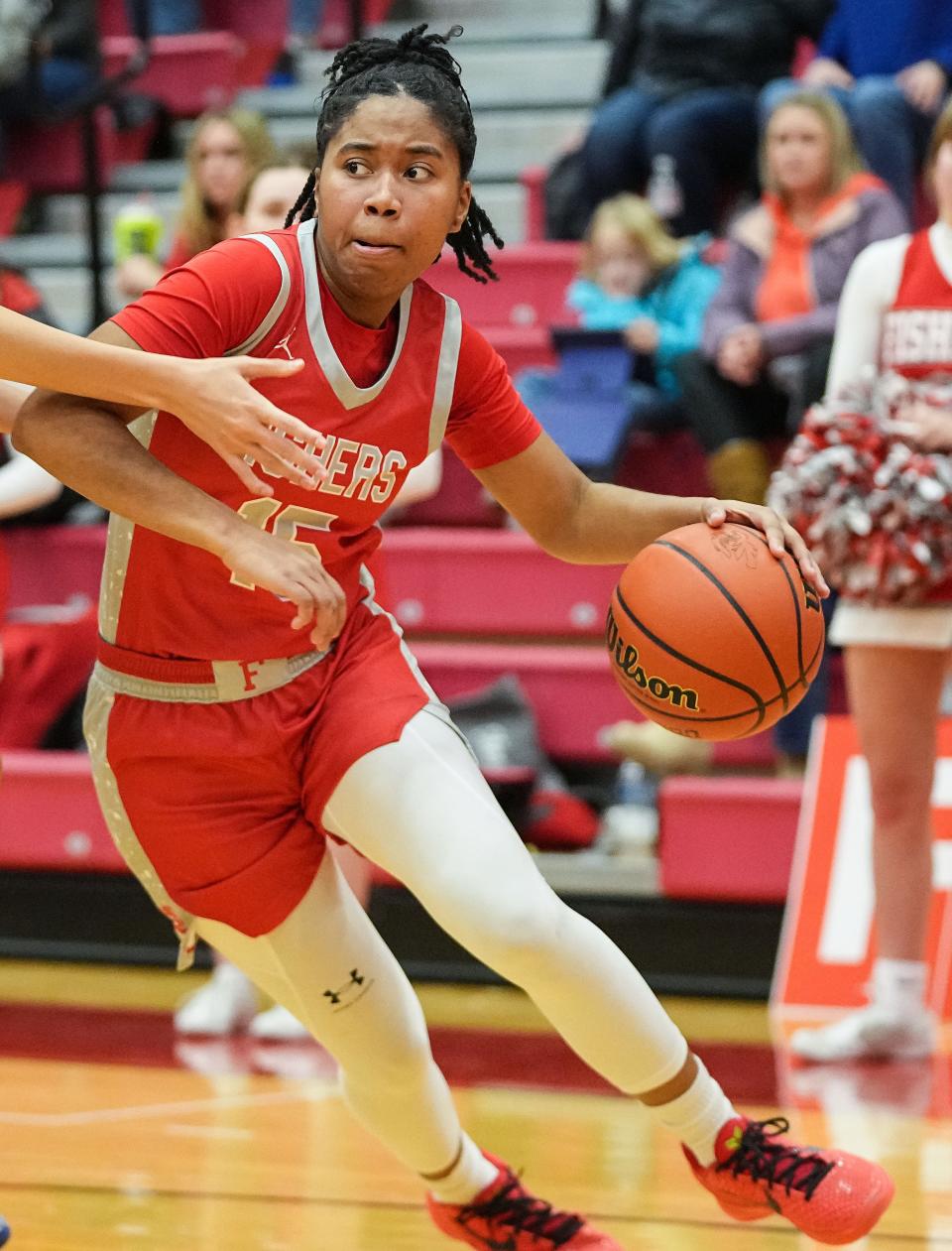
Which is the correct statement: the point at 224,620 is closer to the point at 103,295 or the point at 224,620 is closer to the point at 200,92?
the point at 103,295

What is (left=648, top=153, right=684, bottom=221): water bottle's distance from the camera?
694 cm

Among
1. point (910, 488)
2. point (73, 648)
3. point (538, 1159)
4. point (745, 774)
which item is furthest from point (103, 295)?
point (538, 1159)

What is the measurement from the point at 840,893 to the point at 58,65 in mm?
4662

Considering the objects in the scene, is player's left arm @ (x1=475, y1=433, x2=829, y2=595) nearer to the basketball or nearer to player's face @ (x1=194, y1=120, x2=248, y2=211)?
the basketball

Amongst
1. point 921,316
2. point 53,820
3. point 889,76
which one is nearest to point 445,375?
point 921,316

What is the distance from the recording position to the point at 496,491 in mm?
3170

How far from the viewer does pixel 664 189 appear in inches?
275

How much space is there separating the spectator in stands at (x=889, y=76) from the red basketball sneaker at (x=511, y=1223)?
13.4ft

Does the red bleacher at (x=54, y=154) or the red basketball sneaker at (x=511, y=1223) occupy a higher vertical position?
the red bleacher at (x=54, y=154)

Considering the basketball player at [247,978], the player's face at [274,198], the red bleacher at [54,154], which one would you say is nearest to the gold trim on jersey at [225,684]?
the basketball player at [247,978]

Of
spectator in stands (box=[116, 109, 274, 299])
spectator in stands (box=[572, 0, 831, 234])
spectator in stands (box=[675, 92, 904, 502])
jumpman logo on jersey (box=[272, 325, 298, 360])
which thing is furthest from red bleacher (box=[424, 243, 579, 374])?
jumpman logo on jersey (box=[272, 325, 298, 360])

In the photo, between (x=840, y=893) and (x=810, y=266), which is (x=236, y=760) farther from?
(x=810, y=266)

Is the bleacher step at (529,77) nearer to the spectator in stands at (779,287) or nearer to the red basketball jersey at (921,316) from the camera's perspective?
the spectator in stands at (779,287)

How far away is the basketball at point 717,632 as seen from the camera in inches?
112
